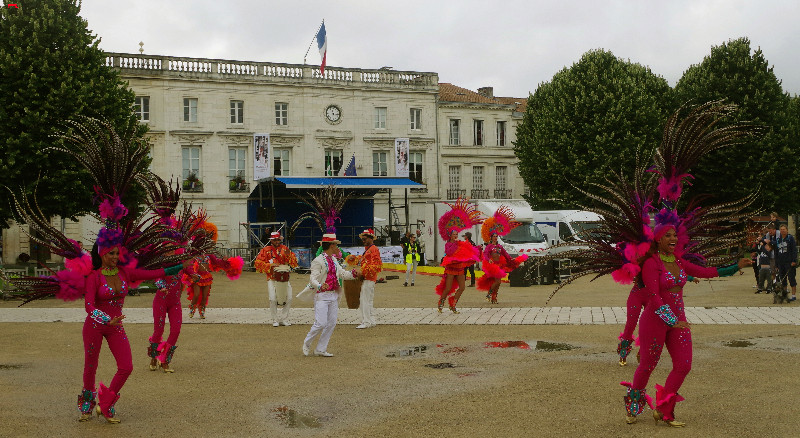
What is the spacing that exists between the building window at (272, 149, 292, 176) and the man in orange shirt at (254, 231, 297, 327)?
109 feet

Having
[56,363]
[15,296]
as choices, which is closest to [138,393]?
[15,296]

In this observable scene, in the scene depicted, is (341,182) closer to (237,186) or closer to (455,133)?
(237,186)

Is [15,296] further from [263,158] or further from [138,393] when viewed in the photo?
[263,158]

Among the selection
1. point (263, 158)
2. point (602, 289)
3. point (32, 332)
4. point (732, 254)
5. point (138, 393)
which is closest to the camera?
point (732, 254)

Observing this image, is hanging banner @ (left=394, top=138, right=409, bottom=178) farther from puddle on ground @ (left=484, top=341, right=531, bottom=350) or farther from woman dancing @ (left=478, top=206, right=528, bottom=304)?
puddle on ground @ (left=484, top=341, right=531, bottom=350)

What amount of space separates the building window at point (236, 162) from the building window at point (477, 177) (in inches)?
656

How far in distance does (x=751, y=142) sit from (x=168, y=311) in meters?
34.7

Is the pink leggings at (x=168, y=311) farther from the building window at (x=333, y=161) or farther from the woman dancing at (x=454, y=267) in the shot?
the building window at (x=333, y=161)

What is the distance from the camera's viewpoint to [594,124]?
42.1m

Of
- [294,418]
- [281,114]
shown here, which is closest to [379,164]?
[281,114]

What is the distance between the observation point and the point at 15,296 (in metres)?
8.62

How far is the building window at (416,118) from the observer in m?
53.5

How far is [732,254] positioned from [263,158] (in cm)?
4154

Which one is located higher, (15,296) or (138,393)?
(15,296)
